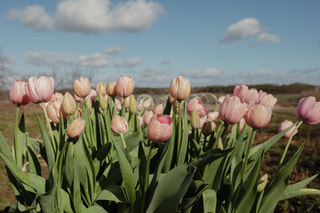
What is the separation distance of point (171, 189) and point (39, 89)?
0.65m

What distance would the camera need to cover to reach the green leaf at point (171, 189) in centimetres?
79

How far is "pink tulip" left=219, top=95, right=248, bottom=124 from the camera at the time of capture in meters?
0.89

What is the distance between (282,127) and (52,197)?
1.10 m

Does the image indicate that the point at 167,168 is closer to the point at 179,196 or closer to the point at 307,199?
the point at 179,196

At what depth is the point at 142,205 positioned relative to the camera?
897 mm

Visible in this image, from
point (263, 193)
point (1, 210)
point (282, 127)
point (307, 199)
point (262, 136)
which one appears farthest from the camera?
point (262, 136)

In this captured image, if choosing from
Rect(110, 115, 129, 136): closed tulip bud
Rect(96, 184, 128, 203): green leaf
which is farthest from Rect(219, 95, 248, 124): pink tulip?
Rect(96, 184, 128, 203): green leaf

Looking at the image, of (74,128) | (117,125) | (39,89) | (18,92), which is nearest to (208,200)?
(117,125)

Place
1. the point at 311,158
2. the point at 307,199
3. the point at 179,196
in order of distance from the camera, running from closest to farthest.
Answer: the point at 179,196
the point at 307,199
the point at 311,158

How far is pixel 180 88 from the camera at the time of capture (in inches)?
39.6

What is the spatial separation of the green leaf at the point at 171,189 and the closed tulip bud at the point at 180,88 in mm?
315

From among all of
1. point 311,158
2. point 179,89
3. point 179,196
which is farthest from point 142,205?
point 311,158

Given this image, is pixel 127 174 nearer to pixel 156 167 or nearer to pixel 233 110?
pixel 156 167

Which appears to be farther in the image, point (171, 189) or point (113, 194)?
point (113, 194)
